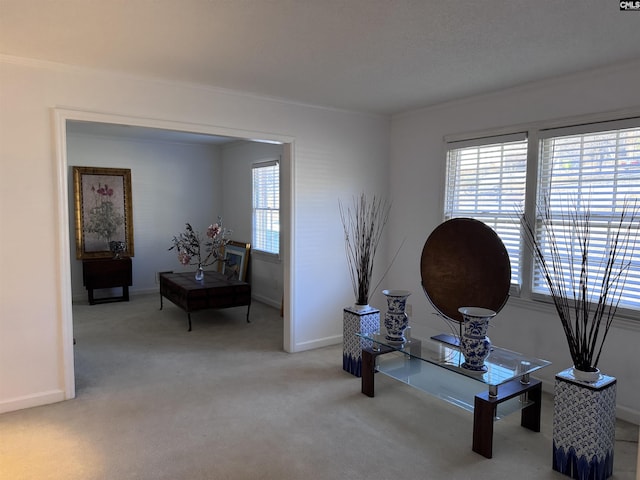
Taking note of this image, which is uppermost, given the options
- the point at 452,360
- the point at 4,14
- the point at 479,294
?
the point at 4,14

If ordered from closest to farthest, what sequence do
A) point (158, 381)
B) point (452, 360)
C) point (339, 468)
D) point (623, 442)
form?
point (339, 468), point (623, 442), point (452, 360), point (158, 381)

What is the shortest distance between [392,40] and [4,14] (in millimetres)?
2003

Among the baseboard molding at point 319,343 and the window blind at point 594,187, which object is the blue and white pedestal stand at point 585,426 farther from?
the baseboard molding at point 319,343

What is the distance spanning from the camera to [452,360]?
114 inches

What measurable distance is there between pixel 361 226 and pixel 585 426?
2.81 metres

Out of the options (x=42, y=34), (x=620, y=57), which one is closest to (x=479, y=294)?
(x=620, y=57)

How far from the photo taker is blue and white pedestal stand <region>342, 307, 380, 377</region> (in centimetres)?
370

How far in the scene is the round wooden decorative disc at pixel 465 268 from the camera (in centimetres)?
307

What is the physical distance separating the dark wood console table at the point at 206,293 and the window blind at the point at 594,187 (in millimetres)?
3150

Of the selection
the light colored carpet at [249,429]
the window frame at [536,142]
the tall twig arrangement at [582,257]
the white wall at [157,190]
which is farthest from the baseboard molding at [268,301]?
the tall twig arrangement at [582,257]

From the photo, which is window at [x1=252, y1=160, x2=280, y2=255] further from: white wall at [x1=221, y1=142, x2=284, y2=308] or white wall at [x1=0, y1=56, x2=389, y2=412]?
white wall at [x1=0, y1=56, x2=389, y2=412]

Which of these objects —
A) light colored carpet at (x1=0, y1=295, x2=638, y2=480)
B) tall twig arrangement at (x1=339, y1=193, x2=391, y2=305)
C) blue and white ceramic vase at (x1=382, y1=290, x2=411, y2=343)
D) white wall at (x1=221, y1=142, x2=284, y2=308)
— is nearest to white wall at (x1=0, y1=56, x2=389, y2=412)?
light colored carpet at (x1=0, y1=295, x2=638, y2=480)

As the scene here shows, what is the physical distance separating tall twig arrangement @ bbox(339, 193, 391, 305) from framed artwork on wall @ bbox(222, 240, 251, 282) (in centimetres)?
234

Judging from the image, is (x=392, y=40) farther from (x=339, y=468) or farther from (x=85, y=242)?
(x=85, y=242)
